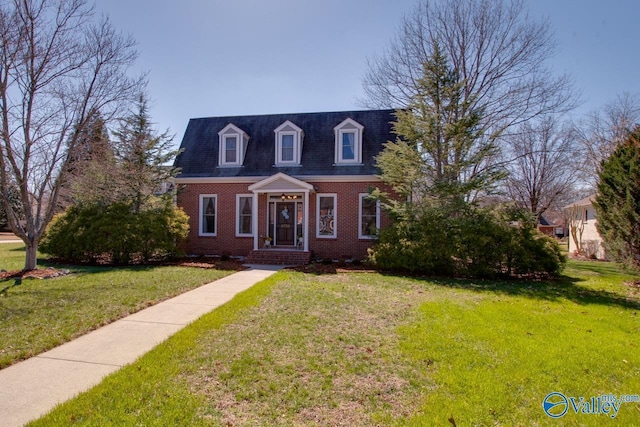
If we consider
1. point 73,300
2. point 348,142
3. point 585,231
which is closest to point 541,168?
point 585,231

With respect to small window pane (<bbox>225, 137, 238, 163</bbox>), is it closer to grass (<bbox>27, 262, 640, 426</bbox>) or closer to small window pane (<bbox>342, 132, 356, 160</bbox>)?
small window pane (<bbox>342, 132, 356, 160</bbox>)

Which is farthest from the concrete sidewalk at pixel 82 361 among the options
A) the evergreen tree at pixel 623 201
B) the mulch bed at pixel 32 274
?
the evergreen tree at pixel 623 201

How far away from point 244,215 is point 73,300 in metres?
9.29

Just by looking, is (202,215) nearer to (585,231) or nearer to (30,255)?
(30,255)

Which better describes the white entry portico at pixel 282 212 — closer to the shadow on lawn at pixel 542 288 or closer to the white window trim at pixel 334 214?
the white window trim at pixel 334 214

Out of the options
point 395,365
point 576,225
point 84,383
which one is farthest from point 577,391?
point 576,225

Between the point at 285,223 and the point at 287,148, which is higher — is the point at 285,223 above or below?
below

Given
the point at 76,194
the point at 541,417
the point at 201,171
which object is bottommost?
the point at 541,417

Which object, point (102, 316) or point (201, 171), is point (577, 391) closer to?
point (102, 316)

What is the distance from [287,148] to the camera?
16.0 meters

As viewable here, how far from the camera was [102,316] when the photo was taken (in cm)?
577

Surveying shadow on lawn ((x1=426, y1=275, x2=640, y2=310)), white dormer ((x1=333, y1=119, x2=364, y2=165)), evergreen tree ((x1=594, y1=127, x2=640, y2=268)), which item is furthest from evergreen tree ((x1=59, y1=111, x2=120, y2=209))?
evergreen tree ((x1=594, y1=127, x2=640, y2=268))

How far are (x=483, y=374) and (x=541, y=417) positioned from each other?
77 cm

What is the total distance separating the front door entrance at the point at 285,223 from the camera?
15.6m
